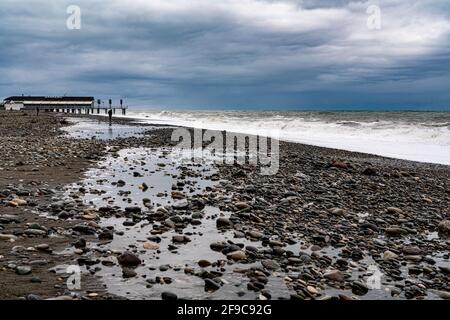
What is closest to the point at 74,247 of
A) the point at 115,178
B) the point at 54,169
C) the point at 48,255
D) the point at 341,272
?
the point at 48,255

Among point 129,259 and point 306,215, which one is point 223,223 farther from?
point 129,259

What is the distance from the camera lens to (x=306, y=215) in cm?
996

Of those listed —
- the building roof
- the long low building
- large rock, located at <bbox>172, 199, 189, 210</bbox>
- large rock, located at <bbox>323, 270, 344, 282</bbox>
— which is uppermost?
the building roof

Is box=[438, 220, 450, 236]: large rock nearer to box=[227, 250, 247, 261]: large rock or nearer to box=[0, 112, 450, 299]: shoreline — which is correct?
box=[0, 112, 450, 299]: shoreline

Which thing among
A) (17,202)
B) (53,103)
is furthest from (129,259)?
(53,103)

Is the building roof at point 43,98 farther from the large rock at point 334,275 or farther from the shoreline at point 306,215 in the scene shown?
the large rock at point 334,275

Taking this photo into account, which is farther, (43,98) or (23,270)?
(43,98)

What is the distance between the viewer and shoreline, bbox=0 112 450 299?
627 cm

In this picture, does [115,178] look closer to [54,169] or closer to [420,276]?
[54,169]

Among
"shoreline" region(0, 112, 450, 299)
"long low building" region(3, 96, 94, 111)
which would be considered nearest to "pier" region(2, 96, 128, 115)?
"long low building" region(3, 96, 94, 111)

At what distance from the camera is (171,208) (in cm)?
1008

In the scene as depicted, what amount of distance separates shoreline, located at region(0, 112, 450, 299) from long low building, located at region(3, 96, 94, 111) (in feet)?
444
